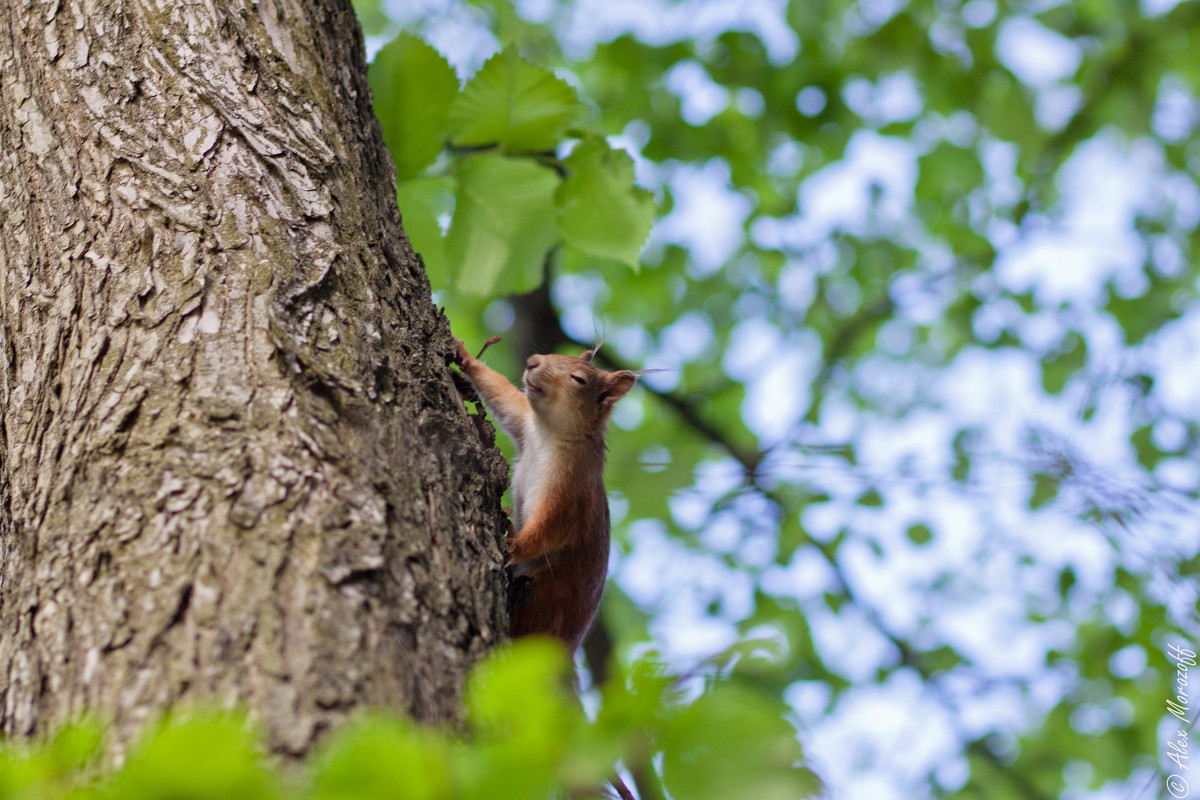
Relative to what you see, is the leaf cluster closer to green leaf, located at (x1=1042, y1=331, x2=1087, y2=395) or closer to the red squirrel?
the red squirrel

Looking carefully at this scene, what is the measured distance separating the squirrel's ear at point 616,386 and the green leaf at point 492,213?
2.98ft

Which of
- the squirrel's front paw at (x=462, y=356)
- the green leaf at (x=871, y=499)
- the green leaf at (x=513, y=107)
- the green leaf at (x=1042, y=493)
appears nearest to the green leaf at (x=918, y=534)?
the green leaf at (x=871, y=499)

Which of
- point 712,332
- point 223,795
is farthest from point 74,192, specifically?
point 712,332

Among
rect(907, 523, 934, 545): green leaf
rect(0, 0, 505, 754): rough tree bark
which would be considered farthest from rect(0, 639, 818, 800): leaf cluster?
rect(907, 523, 934, 545): green leaf

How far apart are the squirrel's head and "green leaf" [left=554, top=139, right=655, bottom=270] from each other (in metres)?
0.80

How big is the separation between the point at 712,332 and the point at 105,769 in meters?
6.09

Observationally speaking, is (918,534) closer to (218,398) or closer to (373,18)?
(373,18)

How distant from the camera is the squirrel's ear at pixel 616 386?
325 centimetres

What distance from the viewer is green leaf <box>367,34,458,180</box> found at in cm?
224

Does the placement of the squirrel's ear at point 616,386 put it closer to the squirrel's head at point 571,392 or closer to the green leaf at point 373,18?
the squirrel's head at point 571,392

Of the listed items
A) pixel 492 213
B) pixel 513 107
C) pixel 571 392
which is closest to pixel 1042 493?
pixel 571 392

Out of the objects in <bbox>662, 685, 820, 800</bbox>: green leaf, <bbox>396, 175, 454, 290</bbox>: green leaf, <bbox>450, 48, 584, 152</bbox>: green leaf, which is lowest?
<bbox>396, 175, 454, 290</bbox>: green leaf

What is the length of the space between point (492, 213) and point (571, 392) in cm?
88

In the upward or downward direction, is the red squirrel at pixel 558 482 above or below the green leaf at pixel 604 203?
below
